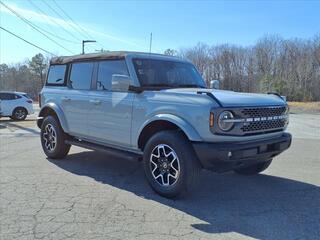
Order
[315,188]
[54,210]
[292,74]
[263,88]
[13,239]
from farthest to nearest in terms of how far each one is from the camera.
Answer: [292,74]
[263,88]
[315,188]
[54,210]
[13,239]

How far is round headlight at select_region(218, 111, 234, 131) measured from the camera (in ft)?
15.7

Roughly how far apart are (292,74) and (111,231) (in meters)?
71.8

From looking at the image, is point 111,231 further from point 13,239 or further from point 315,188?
point 315,188

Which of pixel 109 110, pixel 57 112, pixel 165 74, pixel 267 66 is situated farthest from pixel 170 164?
pixel 267 66

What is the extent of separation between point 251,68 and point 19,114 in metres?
64.4

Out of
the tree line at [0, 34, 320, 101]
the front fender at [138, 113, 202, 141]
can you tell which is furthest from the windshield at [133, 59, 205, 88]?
the tree line at [0, 34, 320, 101]

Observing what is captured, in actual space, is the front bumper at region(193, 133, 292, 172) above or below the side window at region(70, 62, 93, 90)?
below

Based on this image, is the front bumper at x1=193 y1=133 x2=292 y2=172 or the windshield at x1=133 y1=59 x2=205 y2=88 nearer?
the front bumper at x1=193 y1=133 x2=292 y2=172

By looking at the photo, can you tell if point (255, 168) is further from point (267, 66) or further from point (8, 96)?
point (267, 66)

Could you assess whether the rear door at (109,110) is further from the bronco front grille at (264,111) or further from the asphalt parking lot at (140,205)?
the bronco front grille at (264,111)

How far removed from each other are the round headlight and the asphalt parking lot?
105 cm

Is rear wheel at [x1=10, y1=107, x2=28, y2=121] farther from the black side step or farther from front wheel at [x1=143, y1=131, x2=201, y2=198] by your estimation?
front wheel at [x1=143, y1=131, x2=201, y2=198]

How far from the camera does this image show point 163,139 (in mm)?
5277

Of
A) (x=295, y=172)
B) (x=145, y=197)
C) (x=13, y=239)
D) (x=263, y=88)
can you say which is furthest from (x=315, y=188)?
(x=263, y=88)
